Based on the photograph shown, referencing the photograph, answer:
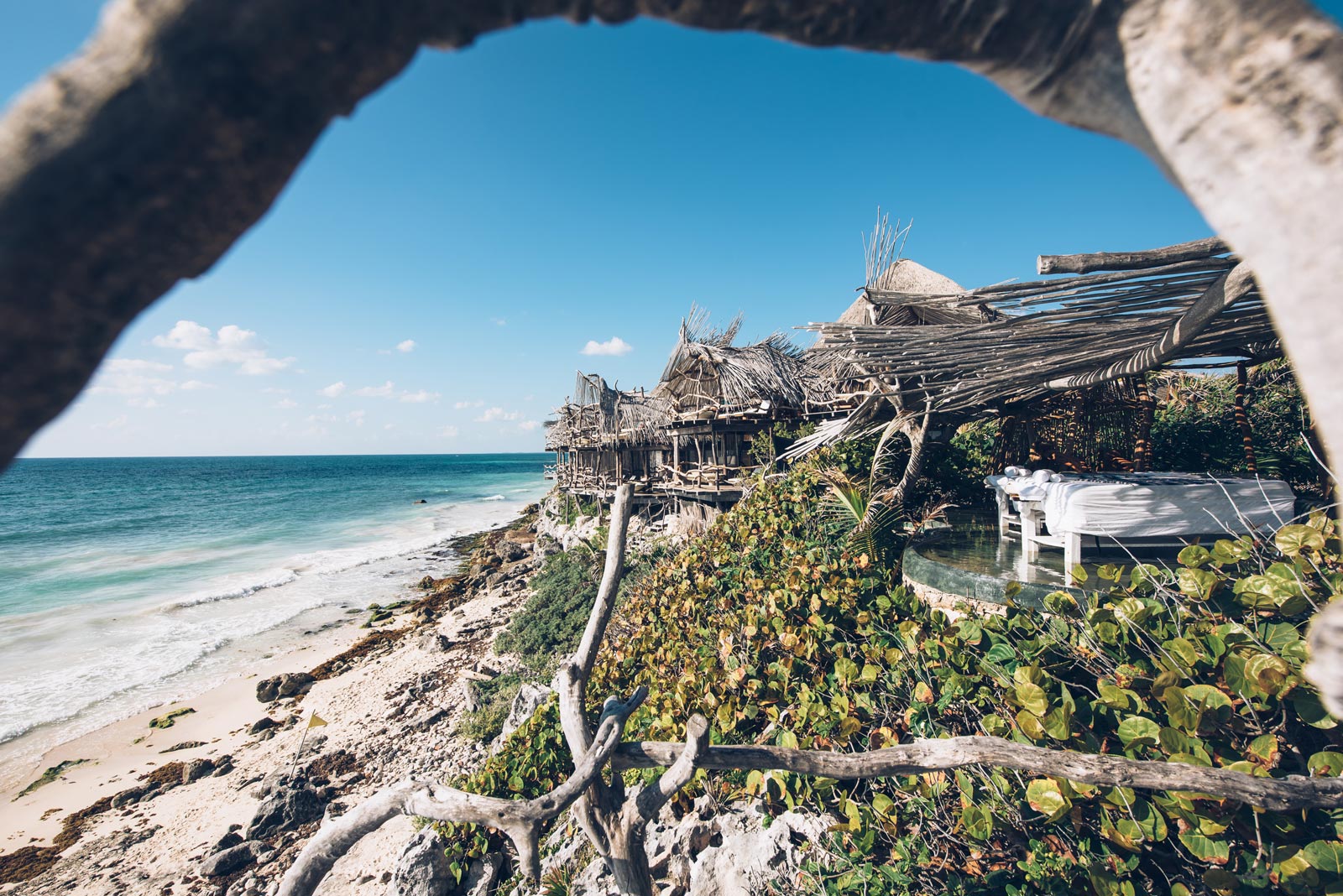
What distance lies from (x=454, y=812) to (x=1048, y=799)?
248cm

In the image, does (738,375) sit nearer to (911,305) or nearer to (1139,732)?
(911,305)

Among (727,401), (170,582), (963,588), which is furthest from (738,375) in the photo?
(170,582)

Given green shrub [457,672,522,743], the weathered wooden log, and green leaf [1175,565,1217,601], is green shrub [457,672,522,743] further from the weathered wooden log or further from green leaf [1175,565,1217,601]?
the weathered wooden log

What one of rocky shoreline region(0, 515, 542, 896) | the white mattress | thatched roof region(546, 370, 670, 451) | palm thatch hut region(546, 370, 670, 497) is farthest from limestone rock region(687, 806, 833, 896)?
thatched roof region(546, 370, 670, 451)

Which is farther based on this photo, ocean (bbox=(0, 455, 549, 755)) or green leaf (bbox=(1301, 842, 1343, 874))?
ocean (bbox=(0, 455, 549, 755))

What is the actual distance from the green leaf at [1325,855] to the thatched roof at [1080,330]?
2.16 metres

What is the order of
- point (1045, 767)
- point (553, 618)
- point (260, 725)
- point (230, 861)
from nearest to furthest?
1. point (1045, 767)
2. point (230, 861)
3. point (260, 725)
4. point (553, 618)

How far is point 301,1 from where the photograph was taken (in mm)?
646

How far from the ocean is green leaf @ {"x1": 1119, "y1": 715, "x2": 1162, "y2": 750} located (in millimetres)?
3252

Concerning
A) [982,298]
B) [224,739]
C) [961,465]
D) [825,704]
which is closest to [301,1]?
[982,298]

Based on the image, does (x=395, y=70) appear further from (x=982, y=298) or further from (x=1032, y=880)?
(x=1032, y=880)

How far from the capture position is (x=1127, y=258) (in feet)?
8.35

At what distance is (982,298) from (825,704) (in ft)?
8.68

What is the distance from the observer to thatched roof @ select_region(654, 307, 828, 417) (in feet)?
47.4
